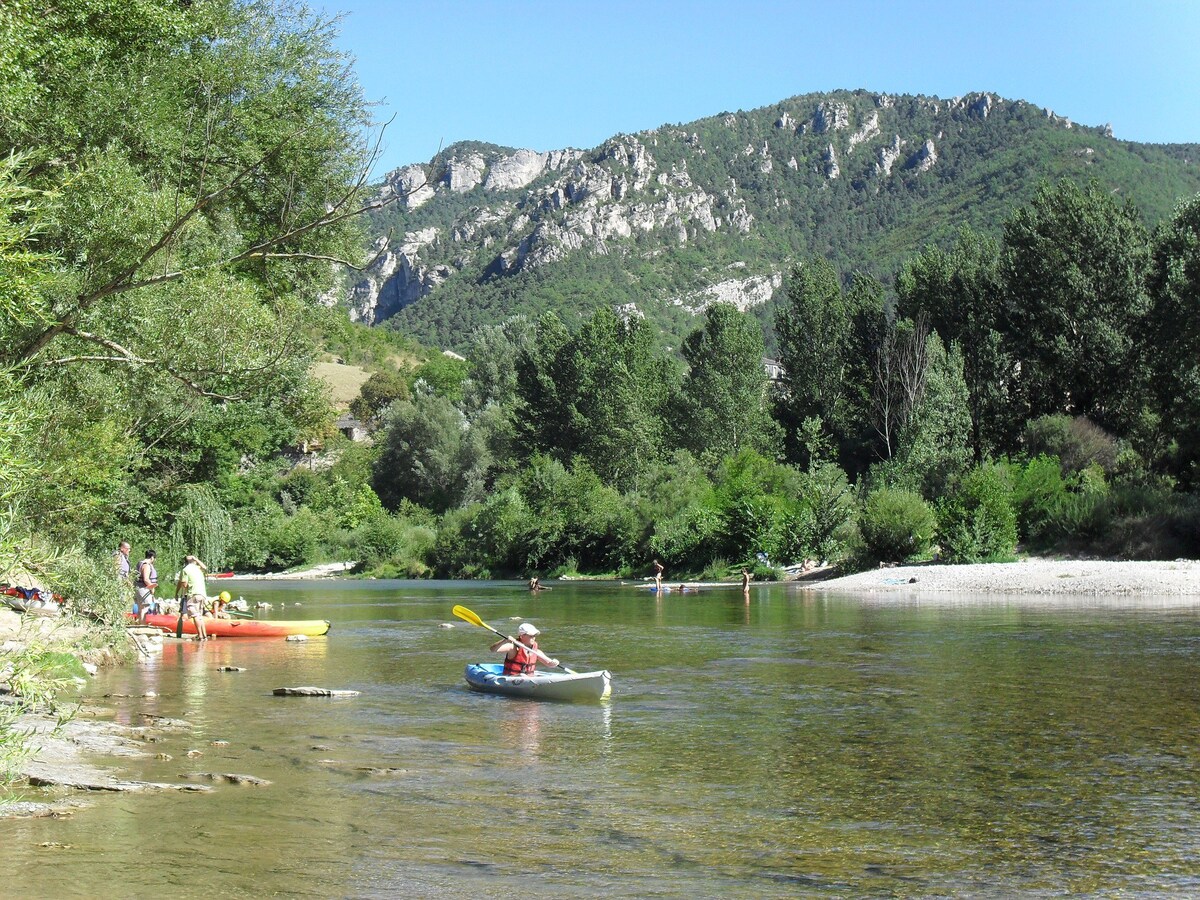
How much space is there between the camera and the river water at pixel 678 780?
8.60 m

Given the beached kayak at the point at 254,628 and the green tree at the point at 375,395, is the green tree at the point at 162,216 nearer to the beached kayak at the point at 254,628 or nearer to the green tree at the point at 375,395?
the beached kayak at the point at 254,628

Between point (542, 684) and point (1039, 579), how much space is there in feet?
91.3

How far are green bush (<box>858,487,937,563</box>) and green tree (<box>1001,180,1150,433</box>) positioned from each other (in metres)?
13.9

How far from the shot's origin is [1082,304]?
2228 inches

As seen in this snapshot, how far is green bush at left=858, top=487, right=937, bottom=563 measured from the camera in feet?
158

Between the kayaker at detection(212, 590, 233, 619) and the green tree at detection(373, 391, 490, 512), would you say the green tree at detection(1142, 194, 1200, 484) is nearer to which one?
the kayaker at detection(212, 590, 233, 619)

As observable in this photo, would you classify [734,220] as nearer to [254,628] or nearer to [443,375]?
[443,375]

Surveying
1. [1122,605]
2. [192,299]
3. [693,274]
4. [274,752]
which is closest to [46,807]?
[274,752]

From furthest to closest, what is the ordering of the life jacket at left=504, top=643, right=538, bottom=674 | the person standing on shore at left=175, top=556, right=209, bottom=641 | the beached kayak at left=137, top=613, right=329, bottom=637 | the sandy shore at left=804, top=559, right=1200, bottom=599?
the sandy shore at left=804, top=559, right=1200, bottom=599
the beached kayak at left=137, top=613, right=329, bottom=637
the person standing on shore at left=175, top=556, right=209, bottom=641
the life jacket at left=504, top=643, right=538, bottom=674

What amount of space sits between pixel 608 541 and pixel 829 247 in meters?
118

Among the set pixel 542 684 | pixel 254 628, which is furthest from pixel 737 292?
Answer: pixel 542 684

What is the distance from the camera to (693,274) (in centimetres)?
17525

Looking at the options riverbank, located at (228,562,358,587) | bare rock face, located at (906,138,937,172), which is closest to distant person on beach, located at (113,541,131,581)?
riverbank, located at (228,562,358,587)

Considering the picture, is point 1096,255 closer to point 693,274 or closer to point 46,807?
point 46,807
